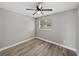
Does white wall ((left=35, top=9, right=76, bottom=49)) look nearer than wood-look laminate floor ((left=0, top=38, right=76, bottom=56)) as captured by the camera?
No

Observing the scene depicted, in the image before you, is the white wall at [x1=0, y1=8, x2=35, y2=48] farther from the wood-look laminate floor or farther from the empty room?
the wood-look laminate floor

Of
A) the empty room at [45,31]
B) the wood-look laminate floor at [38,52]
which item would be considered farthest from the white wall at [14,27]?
the wood-look laminate floor at [38,52]

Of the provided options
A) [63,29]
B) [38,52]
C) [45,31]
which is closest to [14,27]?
[45,31]

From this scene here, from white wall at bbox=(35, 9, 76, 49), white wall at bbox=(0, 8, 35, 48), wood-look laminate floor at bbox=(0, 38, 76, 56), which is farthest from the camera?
white wall at bbox=(0, 8, 35, 48)

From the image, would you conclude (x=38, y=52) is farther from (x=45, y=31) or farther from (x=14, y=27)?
(x=14, y=27)

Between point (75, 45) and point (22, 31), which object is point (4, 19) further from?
point (75, 45)

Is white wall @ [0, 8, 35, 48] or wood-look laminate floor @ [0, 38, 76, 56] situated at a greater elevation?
white wall @ [0, 8, 35, 48]

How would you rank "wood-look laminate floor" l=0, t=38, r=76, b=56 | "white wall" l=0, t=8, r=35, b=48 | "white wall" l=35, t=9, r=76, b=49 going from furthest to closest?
"white wall" l=0, t=8, r=35, b=48
"white wall" l=35, t=9, r=76, b=49
"wood-look laminate floor" l=0, t=38, r=76, b=56

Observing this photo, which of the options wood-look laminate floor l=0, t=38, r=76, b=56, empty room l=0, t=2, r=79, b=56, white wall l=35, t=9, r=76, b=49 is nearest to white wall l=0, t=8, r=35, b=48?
empty room l=0, t=2, r=79, b=56

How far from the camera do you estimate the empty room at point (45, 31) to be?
98.6 inches

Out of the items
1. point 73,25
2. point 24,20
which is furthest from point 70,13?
point 24,20

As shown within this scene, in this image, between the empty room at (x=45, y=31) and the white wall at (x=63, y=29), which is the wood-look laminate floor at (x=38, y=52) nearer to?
the empty room at (x=45, y=31)

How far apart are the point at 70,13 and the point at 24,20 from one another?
7.92 ft

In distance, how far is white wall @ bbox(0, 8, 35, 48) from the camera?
2.82 meters
